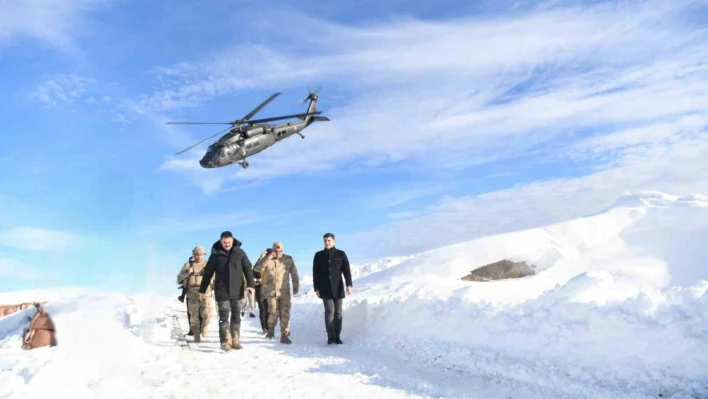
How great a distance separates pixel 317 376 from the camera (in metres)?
7.38

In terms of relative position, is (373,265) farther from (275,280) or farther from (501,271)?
(275,280)

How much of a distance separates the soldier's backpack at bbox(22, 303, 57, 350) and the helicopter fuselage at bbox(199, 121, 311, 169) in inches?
853

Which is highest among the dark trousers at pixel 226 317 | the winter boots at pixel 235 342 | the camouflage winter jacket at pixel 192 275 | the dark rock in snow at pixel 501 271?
the camouflage winter jacket at pixel 192 275

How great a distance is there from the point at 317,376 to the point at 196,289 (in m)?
4.86

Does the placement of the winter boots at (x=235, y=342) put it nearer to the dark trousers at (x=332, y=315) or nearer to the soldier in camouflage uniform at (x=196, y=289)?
the soldier in camouflage uniform at (x=196, y=289)

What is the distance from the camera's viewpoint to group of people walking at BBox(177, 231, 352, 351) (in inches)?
397

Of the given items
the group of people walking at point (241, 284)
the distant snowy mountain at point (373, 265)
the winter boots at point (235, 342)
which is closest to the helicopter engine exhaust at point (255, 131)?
the distant snowy mountain at point (373, 265)

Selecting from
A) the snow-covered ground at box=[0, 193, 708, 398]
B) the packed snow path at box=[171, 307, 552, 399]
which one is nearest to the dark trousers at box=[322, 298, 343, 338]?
the snow-covered ground at box=[0, 193, 708, 398]

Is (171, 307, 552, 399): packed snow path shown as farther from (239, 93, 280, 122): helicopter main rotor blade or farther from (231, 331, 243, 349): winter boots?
(239, 93, 280, 122): helicopter main rotor blade

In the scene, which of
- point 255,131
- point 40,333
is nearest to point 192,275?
point 40,333

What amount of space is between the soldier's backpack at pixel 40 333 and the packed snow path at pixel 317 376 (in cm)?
205

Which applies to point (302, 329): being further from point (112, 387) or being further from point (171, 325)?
point (112, 387)

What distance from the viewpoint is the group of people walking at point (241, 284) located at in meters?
10.1

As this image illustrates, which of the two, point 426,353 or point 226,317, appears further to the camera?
point 226,317
